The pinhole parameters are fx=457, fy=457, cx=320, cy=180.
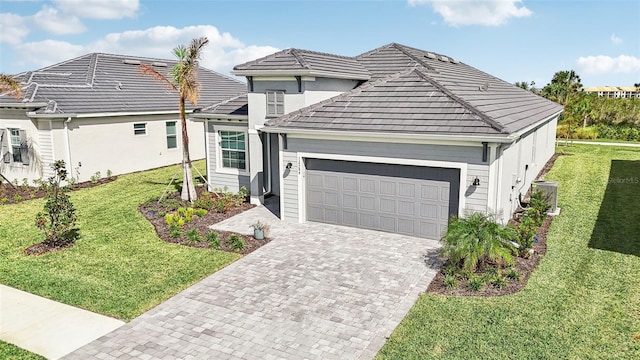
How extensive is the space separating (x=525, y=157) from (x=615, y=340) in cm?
937

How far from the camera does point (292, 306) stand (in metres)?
8.64

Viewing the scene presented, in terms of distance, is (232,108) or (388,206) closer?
(388,206)

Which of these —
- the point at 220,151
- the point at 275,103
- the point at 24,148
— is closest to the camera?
the point at 275,103

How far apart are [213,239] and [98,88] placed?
13888 mm

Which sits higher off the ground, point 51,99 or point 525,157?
point 51,99

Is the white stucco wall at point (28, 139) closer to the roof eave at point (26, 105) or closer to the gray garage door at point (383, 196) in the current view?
the roof eave at point (26, 105)

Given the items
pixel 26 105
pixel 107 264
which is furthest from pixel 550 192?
pixel 26 105

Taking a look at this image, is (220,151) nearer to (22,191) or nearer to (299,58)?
(299,58)

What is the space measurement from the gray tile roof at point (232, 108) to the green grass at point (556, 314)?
10.3m

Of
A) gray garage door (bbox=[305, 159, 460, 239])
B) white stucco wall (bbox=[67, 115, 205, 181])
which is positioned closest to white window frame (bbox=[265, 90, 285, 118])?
gray garage door (bbox=[305, 159, 460, 239])

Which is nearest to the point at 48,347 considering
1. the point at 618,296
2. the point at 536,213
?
the point at 618,296

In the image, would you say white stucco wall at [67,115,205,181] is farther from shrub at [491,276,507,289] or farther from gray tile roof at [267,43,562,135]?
shrub at [491,276,507,289]

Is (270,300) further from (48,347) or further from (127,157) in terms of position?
(127,157)

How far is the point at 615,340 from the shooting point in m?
7.21
